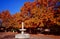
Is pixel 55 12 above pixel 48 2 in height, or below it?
below

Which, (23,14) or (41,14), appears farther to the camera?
(23,14)

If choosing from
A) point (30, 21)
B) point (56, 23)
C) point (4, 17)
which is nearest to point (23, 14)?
point (30, 21)

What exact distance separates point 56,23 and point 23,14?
30.7 ft

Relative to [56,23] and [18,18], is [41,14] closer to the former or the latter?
[56,23]

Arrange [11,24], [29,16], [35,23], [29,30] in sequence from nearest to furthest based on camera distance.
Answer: [35,23] < [29,16] < [29,30] < [11,24]

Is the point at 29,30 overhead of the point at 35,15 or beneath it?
beneath

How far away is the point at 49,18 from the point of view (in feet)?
102

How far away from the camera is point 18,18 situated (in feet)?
124

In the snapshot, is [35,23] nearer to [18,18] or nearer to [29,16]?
[29,16]

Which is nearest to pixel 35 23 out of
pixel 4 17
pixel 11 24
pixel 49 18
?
pixel 49 18

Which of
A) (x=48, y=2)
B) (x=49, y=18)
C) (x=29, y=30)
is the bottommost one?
(x=29, y=30)

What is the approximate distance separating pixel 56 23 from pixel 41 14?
3.65 m

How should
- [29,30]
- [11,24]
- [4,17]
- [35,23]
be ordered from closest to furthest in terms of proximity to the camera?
[35,23] < [29,30] < [11,24] < [4,17]

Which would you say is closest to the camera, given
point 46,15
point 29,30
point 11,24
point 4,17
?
point 46,15
